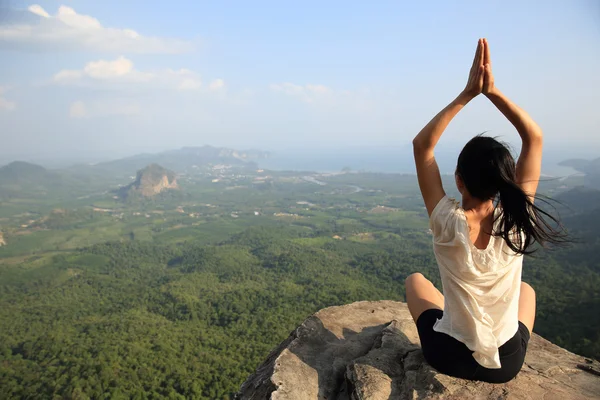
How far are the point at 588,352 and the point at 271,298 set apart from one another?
21746 millimetres

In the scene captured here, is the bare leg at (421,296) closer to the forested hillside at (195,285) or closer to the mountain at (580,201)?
the forested hillside at (195,285)

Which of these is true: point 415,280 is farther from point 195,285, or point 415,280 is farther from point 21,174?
point 21,174

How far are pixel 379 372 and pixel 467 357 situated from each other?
35.7 inches

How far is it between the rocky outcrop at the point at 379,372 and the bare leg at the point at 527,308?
484 millimetres

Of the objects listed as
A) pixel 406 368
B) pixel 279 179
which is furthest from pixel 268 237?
pixel 279 179

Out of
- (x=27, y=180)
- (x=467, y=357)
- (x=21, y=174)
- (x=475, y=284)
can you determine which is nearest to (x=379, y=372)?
(x=467, y=357)

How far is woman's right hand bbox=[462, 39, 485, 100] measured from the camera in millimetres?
2436

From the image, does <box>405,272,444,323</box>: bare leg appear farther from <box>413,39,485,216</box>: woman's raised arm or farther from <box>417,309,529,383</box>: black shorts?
<box>413,39,485,216</box>: woman's raised arm

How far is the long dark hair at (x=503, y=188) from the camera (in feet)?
7.60

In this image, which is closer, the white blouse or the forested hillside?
the white blouse

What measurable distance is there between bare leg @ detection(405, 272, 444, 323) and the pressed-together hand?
1641mm

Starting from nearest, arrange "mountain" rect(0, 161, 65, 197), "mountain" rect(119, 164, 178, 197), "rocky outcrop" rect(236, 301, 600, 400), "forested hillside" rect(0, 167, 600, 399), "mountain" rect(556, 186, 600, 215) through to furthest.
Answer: "rocky outcrop" rect(236, 301, 600, 400)
"forested hillside" rect(0, 167, 600, 399)
"mountain" rect(556, 186, 600, 215)
"mountain" rect(119, 164, 178, 197)
"mountain" rect(0, 161, 65, 197)

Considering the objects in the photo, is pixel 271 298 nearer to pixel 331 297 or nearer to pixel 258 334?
pixel 331 297

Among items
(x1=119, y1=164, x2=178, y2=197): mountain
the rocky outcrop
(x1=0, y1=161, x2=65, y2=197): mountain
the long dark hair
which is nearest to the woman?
the long dark hair
